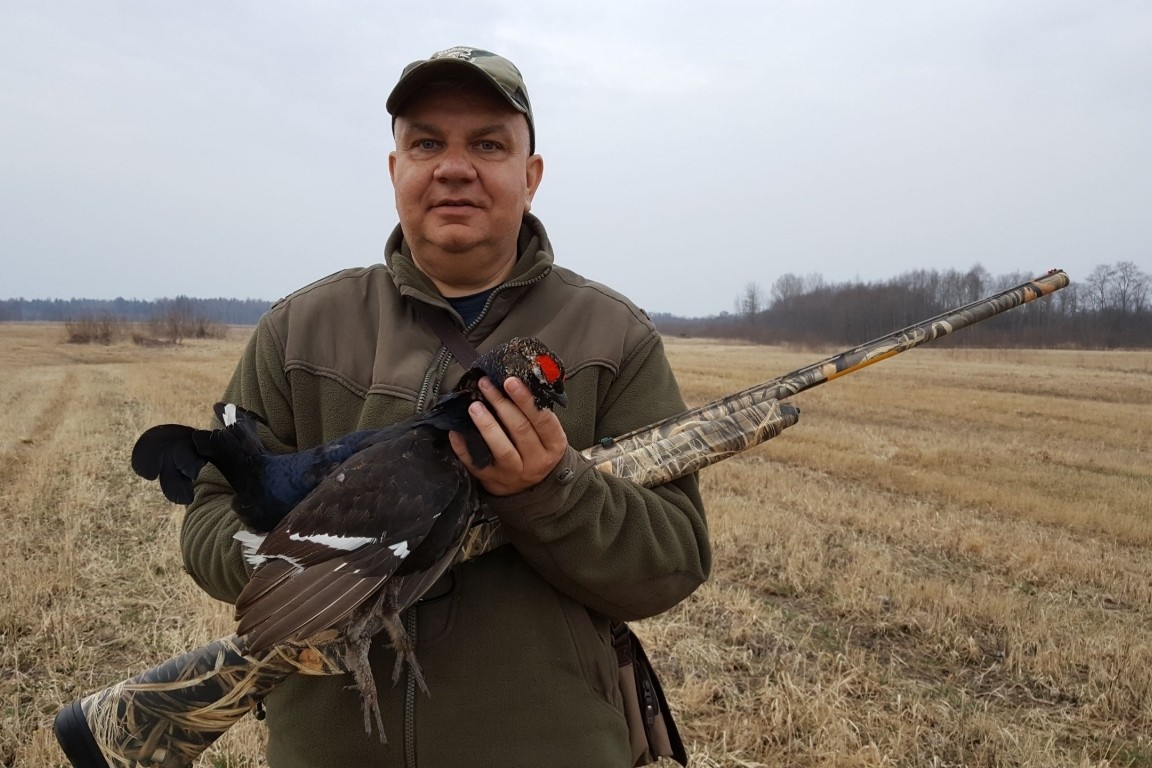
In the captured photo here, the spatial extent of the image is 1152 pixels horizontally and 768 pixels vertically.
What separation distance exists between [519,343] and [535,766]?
51.9 inches

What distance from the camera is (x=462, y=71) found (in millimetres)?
2426

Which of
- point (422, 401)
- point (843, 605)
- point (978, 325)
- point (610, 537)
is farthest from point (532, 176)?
point (978, 325)

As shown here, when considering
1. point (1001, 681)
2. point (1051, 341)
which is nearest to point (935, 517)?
point (1001, 681)

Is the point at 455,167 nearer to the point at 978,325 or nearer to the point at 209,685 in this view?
the point at 209,685

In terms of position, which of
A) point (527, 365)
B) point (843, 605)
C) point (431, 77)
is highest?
point (431, 77)

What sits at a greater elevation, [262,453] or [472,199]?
[472,199]

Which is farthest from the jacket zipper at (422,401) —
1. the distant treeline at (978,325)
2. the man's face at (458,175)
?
the distant treeline at (978,325)

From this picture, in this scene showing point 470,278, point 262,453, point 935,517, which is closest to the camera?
point 262,453

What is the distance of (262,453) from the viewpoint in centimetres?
249

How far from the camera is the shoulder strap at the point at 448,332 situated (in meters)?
2.52

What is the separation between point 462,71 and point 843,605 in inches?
245

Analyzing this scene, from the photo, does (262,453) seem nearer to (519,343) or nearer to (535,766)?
(519,343)

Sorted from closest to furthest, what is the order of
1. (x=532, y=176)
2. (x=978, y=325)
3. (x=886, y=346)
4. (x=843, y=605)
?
1. (x=532, y=176)
2. (x=886, y=346)
3. (x=843, y=605)
4. (x=978, y=325)

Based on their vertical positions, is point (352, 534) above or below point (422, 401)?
below
